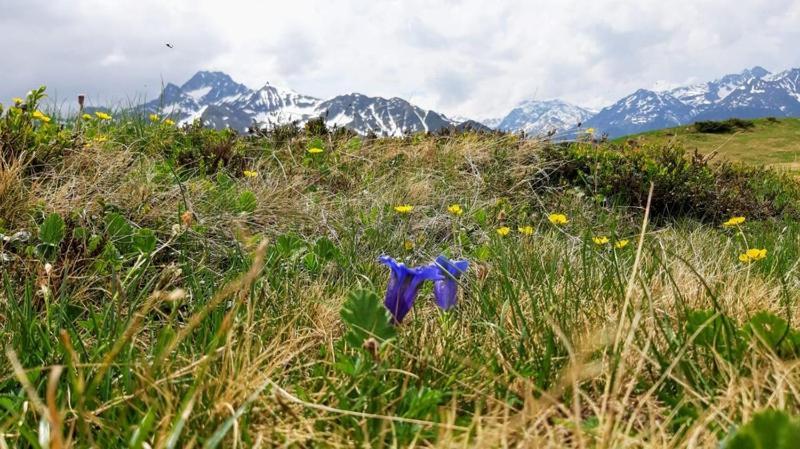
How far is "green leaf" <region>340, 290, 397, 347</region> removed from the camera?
4.56 ft

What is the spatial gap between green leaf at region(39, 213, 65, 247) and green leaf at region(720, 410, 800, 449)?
2.35 metres

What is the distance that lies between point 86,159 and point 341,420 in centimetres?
310

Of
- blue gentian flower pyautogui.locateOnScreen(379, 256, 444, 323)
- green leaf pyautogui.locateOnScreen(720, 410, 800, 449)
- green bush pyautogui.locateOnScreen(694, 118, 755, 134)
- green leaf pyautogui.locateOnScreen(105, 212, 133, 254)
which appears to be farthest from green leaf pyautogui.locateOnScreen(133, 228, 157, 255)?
green bush pyautogui.locateOnScreen(694, 118, 755, 134)

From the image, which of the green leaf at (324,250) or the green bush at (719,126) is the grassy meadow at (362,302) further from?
the green bush at (719,126)

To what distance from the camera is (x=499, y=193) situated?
16.9 ft

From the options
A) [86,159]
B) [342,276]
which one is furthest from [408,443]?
[86,159]

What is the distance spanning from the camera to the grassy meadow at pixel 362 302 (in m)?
1.12

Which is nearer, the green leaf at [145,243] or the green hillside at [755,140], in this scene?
the green leaf at [145,243]

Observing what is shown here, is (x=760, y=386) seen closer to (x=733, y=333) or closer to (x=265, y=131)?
(x=733, y=333)

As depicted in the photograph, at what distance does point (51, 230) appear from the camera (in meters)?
2.30

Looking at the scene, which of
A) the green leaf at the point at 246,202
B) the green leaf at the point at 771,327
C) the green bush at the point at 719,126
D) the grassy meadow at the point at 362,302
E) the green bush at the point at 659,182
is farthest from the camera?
the green bush at the point at 719,126

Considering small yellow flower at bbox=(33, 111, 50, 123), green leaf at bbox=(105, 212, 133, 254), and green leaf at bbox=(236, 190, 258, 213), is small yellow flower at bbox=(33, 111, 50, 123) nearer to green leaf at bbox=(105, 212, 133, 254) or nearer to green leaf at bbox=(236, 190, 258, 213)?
green leaf at bbox=(236, 190, 258, 213)

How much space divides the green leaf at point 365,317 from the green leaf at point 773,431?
78 cm

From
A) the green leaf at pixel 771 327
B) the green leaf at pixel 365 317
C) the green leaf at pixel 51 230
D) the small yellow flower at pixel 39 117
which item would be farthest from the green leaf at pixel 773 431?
the small yellow flower at pixel 39 117
